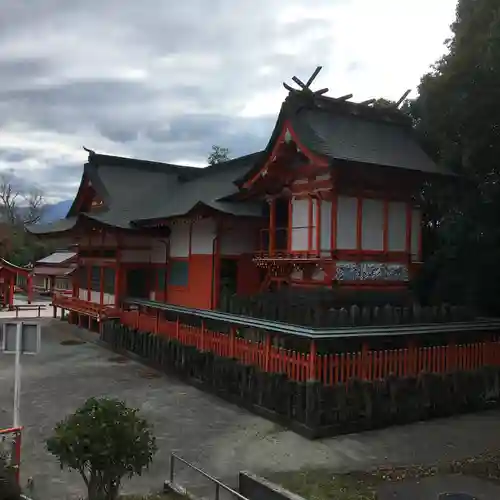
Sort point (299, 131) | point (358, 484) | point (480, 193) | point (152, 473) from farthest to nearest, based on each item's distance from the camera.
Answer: point (480, 193), point (299, 131), point (152, 473), point (358, 484)

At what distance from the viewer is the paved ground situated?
32.0 feet

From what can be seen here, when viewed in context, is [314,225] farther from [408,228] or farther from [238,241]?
[238,241]

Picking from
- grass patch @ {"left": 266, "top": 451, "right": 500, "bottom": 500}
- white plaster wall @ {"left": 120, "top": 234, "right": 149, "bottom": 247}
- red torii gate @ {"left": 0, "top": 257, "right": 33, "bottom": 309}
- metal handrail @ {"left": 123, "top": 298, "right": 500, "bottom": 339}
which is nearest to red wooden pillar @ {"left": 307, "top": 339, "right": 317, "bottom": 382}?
metal handrail @ {"left": 123, "top": 298, "right": 500, "bottom": 339}

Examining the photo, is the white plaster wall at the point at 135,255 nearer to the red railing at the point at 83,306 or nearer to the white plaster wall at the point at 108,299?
the white plaster wall at the point at 108,299

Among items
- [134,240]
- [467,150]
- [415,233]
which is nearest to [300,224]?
[415,233]

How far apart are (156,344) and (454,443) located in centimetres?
1026

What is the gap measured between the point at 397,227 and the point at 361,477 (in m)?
7.78

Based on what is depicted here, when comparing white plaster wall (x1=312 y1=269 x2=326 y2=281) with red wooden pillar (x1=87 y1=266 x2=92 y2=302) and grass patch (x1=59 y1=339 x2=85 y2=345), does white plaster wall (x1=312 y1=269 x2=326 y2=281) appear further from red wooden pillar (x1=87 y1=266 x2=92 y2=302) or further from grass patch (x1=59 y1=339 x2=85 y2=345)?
red wooden pillar (x1=87 y1=266 x2=92 y2=302)

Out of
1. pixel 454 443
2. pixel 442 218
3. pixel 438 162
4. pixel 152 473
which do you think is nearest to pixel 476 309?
pixel 442 218

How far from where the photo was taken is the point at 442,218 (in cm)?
1742

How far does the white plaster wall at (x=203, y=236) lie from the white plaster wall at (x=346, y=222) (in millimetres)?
5539

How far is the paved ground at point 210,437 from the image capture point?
384 inches

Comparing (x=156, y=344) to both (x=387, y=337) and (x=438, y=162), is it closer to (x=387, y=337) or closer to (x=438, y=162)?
(x=387, y=337)

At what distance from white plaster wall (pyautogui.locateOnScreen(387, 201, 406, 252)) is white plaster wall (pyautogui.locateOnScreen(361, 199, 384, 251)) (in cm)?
31
